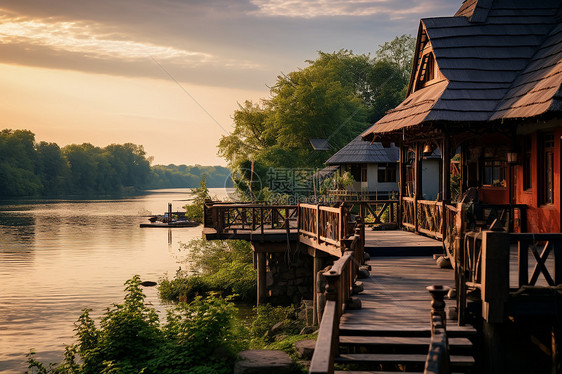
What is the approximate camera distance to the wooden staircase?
7.56 m

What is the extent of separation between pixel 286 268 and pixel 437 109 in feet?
37.6

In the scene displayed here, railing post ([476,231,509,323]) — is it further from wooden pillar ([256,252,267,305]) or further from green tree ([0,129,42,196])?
green tree ([0,129,42,196])

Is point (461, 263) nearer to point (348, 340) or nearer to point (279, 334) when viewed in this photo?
point (348, 340)

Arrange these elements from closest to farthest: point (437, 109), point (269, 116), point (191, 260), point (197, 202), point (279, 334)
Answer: point (437, 109) < point (279, 334) < point (191, 260) < point (197, 202) < point (269, 116)

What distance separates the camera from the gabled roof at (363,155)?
145ft

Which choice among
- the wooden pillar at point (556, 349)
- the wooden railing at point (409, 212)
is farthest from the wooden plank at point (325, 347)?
the wooden railing at point (409, 212)

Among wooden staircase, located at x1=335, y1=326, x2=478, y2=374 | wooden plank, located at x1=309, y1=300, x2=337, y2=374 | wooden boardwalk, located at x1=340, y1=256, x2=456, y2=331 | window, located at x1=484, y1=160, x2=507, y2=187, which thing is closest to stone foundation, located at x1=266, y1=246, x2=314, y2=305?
window, located at x1=484, y1=160, x2=507, y2=187

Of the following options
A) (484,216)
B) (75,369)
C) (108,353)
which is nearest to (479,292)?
(484,216)

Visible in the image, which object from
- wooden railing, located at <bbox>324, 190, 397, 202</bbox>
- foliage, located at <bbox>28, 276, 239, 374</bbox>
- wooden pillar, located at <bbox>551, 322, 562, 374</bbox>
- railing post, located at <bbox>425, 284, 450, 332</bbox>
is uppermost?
wooden railing, located at <bbox>324, 190, 397, 202</bbox>

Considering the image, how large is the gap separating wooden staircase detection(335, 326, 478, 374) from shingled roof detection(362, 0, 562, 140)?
6759 mm

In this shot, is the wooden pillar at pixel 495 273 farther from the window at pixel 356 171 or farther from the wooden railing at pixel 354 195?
the window at pixel 356 171

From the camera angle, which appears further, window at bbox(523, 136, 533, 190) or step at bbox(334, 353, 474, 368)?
window at bbox(523, 136, 533, 190)

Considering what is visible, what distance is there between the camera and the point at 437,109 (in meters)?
14.3

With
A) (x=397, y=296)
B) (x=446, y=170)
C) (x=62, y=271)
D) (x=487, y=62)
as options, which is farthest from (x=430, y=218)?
(x=62, y=271)
